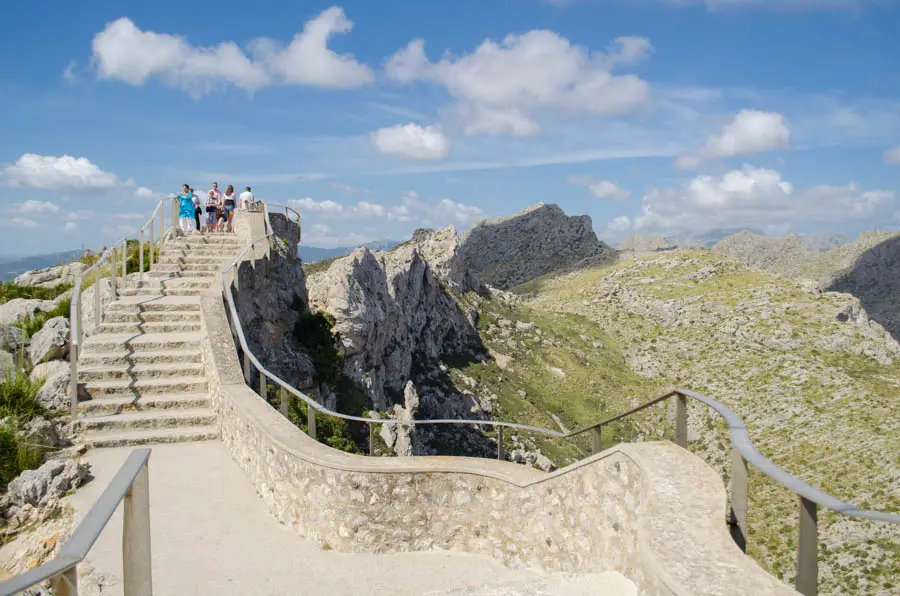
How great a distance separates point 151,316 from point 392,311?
3246 cm

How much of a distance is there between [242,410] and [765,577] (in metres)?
7.61

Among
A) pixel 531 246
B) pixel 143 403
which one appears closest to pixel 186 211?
pixel 143 403

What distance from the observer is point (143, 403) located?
10.8 meters

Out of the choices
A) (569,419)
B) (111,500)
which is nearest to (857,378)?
(569,419)

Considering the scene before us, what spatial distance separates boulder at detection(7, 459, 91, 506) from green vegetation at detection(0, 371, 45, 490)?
17.5 inches

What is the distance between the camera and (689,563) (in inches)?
148

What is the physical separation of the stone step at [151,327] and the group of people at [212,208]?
7.98 metres

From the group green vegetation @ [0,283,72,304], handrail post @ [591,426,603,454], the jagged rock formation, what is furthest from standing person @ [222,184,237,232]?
the jagged rock formation

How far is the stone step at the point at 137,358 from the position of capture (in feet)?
37.9

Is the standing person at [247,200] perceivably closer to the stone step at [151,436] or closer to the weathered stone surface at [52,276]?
the weathered stone surface at [52,276]

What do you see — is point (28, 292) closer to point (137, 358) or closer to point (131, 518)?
point (137, 358)

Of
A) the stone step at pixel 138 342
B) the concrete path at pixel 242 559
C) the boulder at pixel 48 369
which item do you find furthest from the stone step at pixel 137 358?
the concrete path at pixel 242 559

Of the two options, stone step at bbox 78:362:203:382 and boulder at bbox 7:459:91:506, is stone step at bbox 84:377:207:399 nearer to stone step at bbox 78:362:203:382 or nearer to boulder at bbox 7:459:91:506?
stone step at bbox 78:362:203:382

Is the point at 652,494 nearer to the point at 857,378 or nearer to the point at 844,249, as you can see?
the point at 857,378
